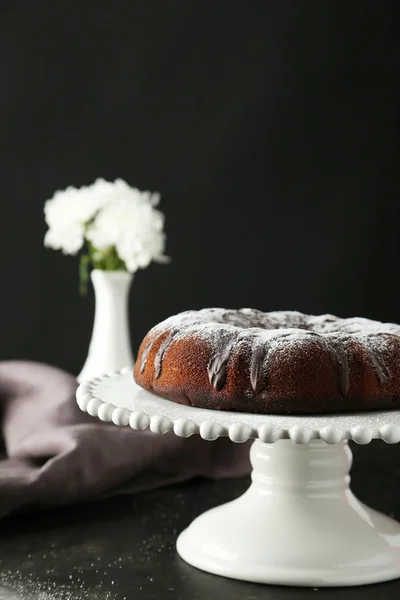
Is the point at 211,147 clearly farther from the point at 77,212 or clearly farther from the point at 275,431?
the point at 275,431

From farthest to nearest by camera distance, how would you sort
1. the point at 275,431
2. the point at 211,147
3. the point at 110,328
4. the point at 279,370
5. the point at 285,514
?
the point at 211,147 → the point at 110,328 → the point at 285,514 → the point at 279,370 → the point at 275,431

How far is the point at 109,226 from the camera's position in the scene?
221 cm

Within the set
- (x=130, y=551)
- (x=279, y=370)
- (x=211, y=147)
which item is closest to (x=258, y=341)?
(x=279, y=370)

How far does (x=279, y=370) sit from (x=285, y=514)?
Result: 0.25 meters

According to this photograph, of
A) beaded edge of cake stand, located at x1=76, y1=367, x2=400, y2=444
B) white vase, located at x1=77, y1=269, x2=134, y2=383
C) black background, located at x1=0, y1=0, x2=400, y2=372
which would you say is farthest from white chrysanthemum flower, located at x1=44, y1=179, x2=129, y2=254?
black background, located at x1=0, y1=0, x2=400, y2=372

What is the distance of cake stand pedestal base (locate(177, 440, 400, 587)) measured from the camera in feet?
4.22

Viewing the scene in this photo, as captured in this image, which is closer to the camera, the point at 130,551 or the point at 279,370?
the point at 279,370

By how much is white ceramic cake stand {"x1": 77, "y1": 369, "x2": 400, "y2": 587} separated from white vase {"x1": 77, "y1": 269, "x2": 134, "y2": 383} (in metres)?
0.67

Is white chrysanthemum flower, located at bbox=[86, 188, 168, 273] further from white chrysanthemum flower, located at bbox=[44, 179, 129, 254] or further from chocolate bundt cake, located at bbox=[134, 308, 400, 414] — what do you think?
chocolate bundt cake, located at bbox=[134, 308, 400, 414]

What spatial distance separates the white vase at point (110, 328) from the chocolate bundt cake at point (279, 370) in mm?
801

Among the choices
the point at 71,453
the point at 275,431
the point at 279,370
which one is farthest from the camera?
the point at 71,453

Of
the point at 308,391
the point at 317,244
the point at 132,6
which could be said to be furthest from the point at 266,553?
the point at 132,6

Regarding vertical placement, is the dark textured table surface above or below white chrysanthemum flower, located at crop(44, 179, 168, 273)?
below

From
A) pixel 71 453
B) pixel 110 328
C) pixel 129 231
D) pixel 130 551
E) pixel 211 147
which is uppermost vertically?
pixel 211 147
